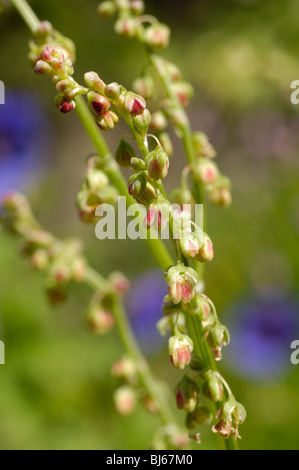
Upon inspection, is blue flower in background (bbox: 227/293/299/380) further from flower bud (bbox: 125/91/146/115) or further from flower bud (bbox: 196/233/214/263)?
Answer: flower bud (bbox: 125/91/146/115)

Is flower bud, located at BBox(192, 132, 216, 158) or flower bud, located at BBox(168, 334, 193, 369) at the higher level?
flower bud, located at BBox(192, 132, 216, 158)

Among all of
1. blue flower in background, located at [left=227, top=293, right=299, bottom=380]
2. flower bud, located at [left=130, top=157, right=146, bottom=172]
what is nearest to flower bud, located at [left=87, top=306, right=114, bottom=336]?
flower bud, located at [left=130, top=157, right=146, bottom=172]

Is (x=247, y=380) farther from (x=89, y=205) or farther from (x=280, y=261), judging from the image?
(x=89, y=205)

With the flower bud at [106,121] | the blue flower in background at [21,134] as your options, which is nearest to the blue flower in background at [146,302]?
the blue flower in background at [21,134]

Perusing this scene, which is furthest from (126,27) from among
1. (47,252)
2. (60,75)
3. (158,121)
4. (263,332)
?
(263,332)

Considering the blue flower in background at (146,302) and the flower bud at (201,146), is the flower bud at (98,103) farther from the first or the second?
the blue flower in background at (146,302)

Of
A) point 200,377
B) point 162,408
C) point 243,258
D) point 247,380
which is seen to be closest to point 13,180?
point 243,258

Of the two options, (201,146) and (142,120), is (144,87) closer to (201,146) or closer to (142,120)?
(201,146)
